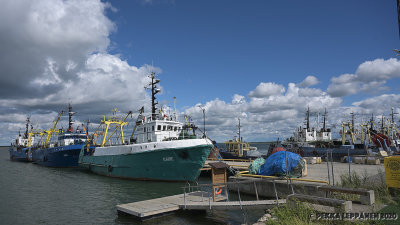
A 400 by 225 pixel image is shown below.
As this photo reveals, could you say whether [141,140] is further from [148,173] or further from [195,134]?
[195,134]

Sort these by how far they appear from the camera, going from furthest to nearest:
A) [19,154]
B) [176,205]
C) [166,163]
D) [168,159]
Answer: [19,154], [166,163], [168,159], [176,205]

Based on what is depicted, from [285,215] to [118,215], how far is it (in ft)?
28.4

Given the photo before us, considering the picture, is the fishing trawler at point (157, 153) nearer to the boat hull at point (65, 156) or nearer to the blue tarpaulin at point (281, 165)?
the blue tarpaulin at point (281, 165)

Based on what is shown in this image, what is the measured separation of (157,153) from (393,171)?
1706 centimetres

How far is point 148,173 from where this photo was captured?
23.6 metres

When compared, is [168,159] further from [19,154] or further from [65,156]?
[19,154]

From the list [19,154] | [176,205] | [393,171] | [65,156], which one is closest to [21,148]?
[19,154]

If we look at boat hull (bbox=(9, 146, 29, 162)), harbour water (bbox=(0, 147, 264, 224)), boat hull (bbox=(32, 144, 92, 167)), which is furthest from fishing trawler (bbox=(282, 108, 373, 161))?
boat hull (bbox=(9, 146, 29, 162))

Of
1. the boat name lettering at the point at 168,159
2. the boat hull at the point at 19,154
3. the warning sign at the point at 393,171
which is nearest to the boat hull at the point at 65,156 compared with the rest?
the boat hull at the point at 19,154

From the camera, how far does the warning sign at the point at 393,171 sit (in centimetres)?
945

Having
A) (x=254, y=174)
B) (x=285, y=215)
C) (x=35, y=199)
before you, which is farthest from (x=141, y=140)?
(x=285, y=215)

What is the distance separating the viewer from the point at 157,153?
2272 cm

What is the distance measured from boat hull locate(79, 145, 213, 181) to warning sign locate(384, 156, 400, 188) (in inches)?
540

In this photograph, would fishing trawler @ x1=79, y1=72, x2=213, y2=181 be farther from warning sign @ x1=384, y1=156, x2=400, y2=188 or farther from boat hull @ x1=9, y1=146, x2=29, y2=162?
boat hull @ x1=9, y1=146, x2=29, y2=162
